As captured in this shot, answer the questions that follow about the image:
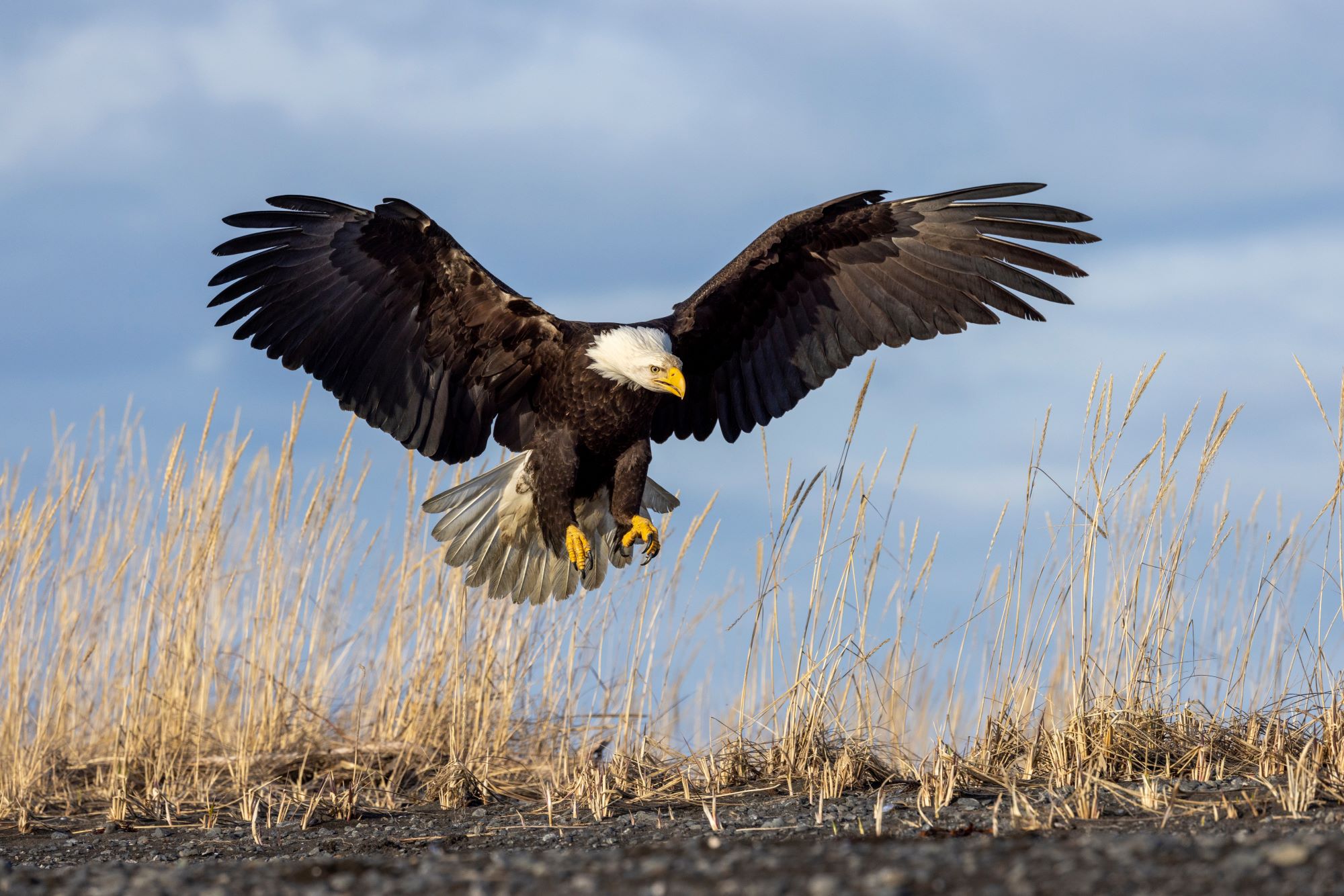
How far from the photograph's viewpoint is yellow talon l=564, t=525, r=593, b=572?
598cm

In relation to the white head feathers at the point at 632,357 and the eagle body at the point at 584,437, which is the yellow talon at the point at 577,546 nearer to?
the eagle body at the point at 584,437

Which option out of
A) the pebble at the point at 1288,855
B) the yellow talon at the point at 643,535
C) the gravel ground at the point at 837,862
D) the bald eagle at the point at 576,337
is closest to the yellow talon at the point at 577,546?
the bald eagle at the point at 576,337

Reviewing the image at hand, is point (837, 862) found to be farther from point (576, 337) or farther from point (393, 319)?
point (393, 319)

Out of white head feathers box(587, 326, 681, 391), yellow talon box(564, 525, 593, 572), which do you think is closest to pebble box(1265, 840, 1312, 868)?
white head feathers box(587, 326, 681, 391)

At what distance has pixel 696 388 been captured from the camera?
643 cm

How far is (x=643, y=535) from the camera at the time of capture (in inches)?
233

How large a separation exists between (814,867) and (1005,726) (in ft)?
8.43

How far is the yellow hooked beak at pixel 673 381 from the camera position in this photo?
215 inches

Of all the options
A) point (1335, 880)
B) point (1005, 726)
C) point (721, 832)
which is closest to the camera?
point (1335, 880)

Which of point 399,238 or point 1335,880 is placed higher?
point 399,238

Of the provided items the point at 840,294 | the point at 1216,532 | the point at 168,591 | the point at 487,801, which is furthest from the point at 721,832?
the point at 168,591

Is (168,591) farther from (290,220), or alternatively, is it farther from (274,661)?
(290,220)

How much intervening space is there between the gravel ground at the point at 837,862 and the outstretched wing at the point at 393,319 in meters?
2.23

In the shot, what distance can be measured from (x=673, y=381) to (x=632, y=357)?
0.20 meters
